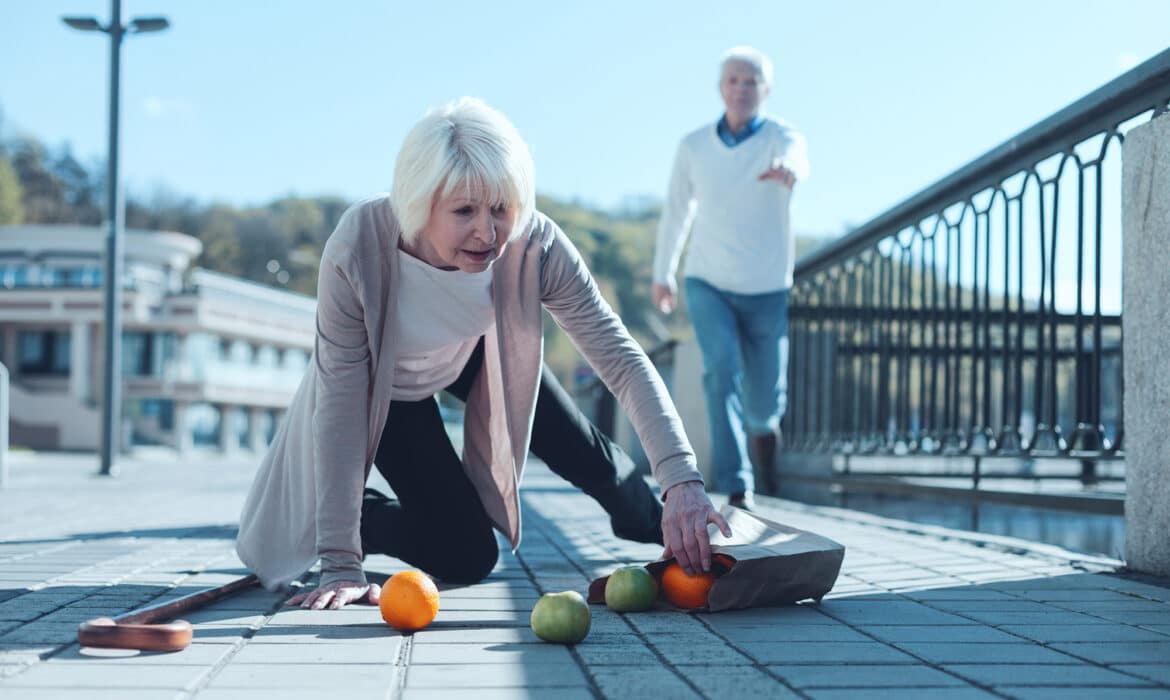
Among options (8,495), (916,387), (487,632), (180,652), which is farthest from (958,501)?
(8,495)

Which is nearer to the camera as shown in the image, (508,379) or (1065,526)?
(508,379)

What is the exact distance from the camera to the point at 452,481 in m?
4.41

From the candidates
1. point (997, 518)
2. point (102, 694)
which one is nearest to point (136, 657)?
point (102, 694)

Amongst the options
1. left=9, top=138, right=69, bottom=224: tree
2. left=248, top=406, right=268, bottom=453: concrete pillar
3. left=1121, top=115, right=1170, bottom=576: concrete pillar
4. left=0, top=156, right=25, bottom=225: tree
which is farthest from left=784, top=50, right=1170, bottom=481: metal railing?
left=9, top=138, right=69, bottom=224: tree

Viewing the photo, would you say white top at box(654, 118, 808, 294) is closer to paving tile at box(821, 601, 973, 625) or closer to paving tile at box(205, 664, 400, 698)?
paving tile at box(821, 601, 973, 625)

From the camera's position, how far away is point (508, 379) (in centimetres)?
413

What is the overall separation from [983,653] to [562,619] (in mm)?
999

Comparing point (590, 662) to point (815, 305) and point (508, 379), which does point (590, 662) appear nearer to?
point (508, 379)

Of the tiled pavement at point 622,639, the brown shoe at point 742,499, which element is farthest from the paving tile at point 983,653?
the brown shoe at point 742,499

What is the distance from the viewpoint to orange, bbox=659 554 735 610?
354 centimetres

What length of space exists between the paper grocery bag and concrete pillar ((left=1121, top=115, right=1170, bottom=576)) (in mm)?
1303

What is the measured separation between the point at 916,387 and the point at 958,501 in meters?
1.32

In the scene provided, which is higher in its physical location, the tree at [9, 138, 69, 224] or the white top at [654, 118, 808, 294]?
the tree at [9, 138, 69, 224]

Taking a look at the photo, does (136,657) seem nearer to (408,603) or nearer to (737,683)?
(408,603)
